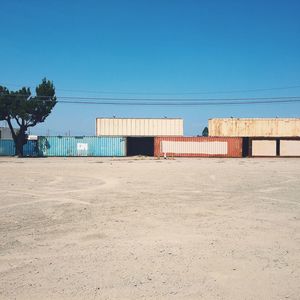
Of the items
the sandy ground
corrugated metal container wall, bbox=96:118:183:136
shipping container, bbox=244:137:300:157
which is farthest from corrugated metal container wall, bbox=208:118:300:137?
the sandy ground

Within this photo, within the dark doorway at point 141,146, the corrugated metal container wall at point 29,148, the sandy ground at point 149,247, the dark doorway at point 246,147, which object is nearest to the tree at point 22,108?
the corrugated metal container wall at point 29,148

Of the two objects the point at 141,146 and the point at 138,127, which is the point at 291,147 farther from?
the point at 138,127

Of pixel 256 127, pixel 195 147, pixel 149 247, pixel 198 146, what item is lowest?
pixel 149 247

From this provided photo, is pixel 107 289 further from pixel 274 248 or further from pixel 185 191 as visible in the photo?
pixel 185 191

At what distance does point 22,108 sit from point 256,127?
3613cm

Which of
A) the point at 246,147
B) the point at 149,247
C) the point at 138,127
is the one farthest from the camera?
the point at 138,127

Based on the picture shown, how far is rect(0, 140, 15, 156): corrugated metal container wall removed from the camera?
59.3 metres

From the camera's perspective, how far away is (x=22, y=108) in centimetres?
5731

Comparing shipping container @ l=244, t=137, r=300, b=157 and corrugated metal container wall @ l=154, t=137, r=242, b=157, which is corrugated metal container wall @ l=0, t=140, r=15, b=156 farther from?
shipping container @ l=244, t=137, r=300, b=157

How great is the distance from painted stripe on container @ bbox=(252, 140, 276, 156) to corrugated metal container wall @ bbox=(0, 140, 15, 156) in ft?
124

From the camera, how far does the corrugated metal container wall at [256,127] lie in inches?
2213

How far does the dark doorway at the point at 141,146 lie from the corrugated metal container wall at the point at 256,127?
1007 centimetres

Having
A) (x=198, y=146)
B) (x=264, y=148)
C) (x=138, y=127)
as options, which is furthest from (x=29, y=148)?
(x=264, y=148)

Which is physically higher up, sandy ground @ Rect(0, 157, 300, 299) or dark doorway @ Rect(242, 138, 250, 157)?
dark doorway @ Rect(242, 138, 250, 157)
